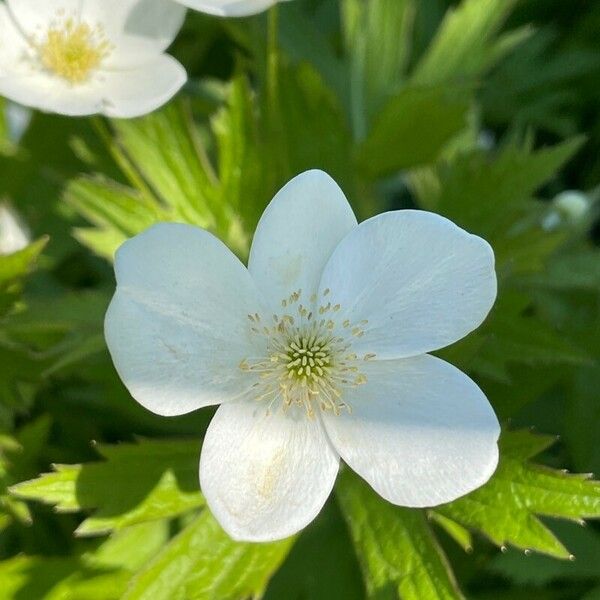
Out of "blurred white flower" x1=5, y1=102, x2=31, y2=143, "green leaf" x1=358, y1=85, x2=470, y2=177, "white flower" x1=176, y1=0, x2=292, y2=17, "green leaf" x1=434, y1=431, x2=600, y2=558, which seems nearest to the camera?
"green leaf" x1=434, y1=431, x2=600, y2=558

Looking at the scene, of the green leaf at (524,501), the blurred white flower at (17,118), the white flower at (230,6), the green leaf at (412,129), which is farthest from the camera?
the blurred white flower at (17,118)

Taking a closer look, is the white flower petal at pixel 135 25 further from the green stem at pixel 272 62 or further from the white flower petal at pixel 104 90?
the green stem at pixel 272 62

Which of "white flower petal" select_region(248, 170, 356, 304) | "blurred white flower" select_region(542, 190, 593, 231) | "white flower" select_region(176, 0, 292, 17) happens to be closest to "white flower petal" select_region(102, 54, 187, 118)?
"white flower" select_region(176, 0, 292, 17)

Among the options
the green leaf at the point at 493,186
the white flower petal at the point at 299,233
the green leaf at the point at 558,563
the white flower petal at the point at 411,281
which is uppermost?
the white flower petal at the point at 299,233

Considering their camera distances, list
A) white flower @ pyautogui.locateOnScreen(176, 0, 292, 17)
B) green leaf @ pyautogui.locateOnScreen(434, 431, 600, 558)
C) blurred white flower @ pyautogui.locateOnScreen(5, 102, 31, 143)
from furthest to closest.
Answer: blurred white flower @ pyautogui.locateOnScreen(5, 102, 31, 143), white flower @ pyautogui.locateOnScreen(176, 0, 292, 17), green leaf @ pyautogui.locateOnScreen(434, 431, 600, 558)

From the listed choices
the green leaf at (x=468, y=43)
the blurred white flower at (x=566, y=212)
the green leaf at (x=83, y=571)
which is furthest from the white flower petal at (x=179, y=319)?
the green leaf at (x=468, y=43)

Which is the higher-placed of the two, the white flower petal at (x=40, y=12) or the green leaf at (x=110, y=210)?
the white flower petal at (x=40, y=12)

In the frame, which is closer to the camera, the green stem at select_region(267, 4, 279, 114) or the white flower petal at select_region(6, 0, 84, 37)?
the green stem at select_region(267, 4, 279, 114)

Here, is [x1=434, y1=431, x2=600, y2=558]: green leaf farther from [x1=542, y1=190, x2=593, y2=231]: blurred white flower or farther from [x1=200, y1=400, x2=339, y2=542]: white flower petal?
[x1=542, y1=190, x2=593, y2=231]: blurred white flower
